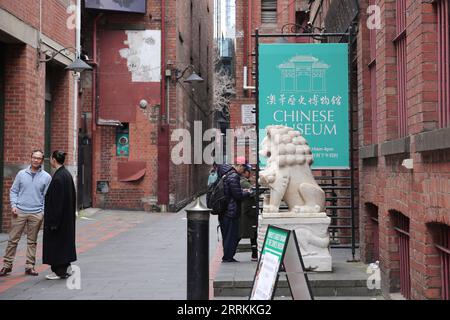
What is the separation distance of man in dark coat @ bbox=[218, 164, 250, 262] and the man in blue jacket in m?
2.88

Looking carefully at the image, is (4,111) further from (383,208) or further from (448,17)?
(448,17)

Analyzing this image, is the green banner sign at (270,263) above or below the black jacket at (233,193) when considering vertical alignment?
below

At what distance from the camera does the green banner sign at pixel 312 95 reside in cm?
977

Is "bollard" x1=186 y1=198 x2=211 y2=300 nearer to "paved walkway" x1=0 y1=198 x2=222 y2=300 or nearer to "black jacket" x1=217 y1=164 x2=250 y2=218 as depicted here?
"paved walkway" x1=0 y1=198 x2=222 y2=300

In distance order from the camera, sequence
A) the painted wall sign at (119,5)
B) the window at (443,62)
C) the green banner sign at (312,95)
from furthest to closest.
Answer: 1. the painted wall sign at (119,5)
2. the green banner sign at (312,95)
3. the window at (443,62)

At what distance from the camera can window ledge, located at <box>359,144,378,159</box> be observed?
322 inches

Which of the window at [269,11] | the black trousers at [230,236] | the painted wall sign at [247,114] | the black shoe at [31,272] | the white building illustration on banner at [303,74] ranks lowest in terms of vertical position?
the black shoe at [31,272]

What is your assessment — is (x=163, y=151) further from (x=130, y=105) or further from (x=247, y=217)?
(x=247, y=217)

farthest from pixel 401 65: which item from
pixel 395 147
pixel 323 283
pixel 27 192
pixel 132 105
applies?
pixel 132 105

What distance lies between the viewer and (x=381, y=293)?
783 cm

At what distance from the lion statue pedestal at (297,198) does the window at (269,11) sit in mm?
20738

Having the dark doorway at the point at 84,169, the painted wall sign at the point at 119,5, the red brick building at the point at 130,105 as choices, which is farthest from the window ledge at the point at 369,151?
the painted wall sign at the point at 119,5

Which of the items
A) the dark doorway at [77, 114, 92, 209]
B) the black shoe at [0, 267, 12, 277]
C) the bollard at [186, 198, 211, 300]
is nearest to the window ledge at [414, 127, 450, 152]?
the bollard at [186, 198, 211, 300]

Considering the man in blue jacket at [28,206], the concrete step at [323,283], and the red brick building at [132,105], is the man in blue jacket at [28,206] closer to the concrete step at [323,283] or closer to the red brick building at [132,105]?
the concrete step at [323,283]
